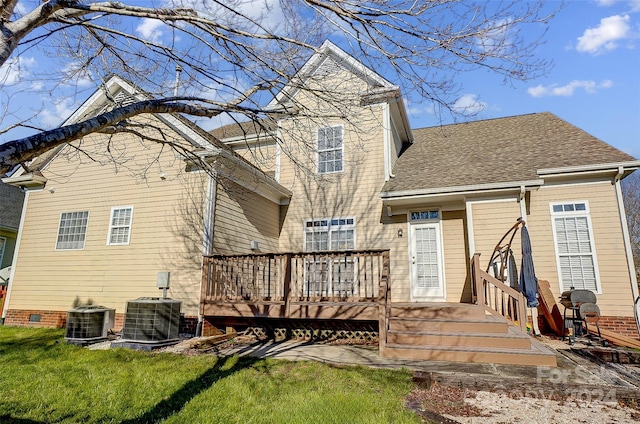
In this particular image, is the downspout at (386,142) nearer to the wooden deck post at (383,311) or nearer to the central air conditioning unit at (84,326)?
the wooden deck post at (383,311)

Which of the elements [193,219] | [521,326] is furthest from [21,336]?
[521,326]

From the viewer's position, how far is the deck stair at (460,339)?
513 cm

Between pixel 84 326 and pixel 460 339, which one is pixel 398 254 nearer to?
pixel 460 339

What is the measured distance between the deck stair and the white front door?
7.89ft

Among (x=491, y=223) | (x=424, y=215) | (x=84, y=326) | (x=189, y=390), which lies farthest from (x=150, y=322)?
(x=491, y=223)

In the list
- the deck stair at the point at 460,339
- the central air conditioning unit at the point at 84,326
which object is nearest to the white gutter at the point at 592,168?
the deck stair at the point at 460,339

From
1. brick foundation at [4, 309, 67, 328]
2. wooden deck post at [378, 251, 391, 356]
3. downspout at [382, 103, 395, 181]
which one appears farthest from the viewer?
downspout at [382, 103, 395, 181]

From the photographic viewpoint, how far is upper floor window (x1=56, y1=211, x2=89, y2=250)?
892 centimetres

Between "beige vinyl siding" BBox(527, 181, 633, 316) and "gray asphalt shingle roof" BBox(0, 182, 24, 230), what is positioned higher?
"gray asphalt shingle roof" BBox(0, 182, 24, 230)

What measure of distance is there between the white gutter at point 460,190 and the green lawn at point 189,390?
5102mm

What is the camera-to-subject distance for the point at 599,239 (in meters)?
7.91

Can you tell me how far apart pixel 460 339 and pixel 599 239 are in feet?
16.1

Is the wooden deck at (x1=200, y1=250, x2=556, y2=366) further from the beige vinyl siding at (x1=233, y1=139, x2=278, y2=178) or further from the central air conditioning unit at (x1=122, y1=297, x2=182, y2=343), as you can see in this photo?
the beige vinyl siding at (x1=233, y1=139, x2=278, y2=178)

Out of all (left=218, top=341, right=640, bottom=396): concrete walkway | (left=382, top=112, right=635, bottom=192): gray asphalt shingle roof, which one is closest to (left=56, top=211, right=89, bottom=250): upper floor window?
(left=218, top=341, right=640, bottom=396): concrete walkway
